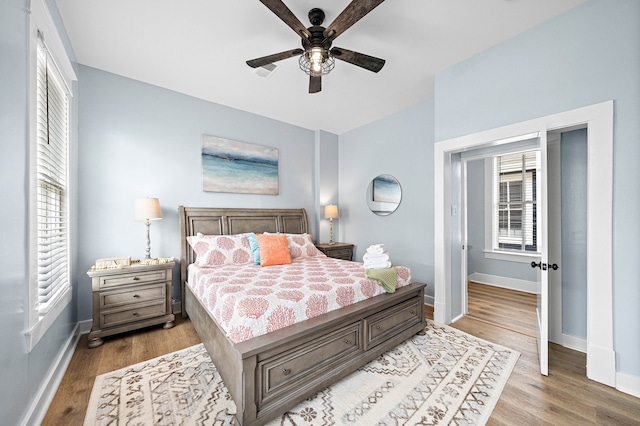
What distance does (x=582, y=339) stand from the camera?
98.2 inches

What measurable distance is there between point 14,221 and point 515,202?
20.6ft

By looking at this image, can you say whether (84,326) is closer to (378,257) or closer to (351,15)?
(378,257)

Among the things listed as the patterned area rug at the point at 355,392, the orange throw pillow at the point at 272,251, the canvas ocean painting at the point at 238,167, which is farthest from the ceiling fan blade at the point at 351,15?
the patterned area rug at the point at 355,392

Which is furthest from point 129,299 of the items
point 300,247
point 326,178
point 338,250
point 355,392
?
point 326,178

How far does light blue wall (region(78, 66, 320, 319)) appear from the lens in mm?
3002

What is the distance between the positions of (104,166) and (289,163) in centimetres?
260

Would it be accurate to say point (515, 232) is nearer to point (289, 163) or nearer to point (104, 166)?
point (289, 163)

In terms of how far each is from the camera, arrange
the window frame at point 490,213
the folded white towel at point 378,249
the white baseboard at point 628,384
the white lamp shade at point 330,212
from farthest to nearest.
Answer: the window frame at point 490,213 → the white lamp shade at point 330,212 → the folded white towel at point 378,249 → the white baseboard at point 628,384

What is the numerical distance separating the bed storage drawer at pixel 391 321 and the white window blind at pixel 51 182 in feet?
7.82

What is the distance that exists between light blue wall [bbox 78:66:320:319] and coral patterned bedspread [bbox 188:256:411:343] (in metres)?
1.00

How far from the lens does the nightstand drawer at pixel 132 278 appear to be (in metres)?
2.67

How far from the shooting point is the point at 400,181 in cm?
418

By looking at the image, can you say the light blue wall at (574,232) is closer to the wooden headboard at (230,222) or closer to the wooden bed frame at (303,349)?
the wooden bed frame at (303,349)

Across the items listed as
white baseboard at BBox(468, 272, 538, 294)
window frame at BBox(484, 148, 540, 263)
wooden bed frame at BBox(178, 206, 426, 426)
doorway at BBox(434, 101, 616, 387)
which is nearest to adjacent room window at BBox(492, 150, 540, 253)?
window frame at BBox(484, 148, 540, 263)
